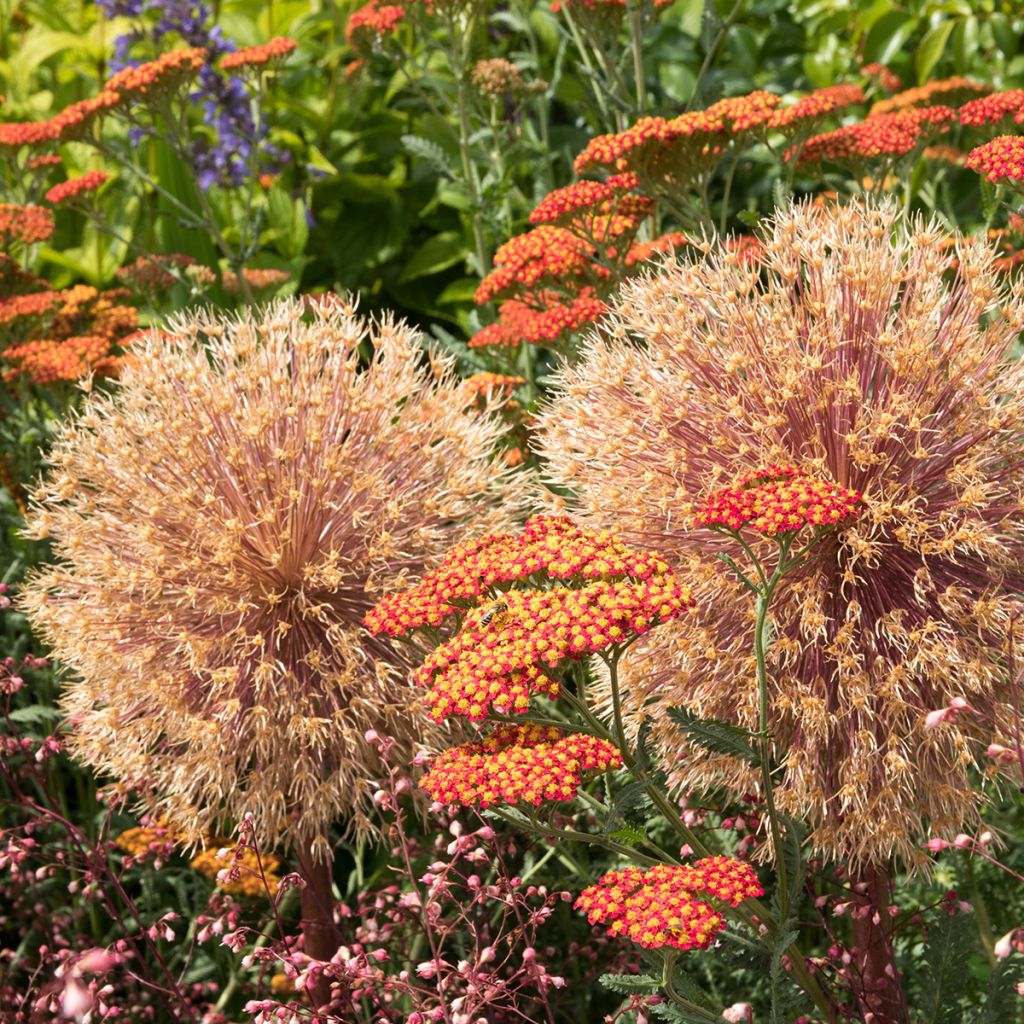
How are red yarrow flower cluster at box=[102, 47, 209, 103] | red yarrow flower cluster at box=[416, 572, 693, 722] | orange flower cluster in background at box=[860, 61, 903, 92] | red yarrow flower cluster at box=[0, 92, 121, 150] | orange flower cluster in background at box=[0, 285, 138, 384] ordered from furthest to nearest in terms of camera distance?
orange flower cluster in background at box=[860, 61, 903, 92], red yarrow flower cluster at box=[0, 92, 121, 150], red yarrow flower cluster at box=[102, 47, 209, 103], orange flower cluster in background at box=[0, 285, 138, 384], red yarrow flower cluster at box=[416, 572, 693, 722]

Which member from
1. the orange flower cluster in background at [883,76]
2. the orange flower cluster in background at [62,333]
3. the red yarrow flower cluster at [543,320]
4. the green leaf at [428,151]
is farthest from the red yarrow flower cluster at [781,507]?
the orange flower cluster in background at [883,76]

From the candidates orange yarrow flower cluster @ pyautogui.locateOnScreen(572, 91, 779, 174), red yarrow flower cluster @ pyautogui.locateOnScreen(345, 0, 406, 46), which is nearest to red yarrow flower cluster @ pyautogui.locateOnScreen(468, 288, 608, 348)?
orange yarrow flower cluster @ pyautogui.locateOnScreen(572, 91, 779, 174)

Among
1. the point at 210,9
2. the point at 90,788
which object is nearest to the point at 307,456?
the point at 90,788

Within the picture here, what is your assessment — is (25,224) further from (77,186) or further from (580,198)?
(580,198)

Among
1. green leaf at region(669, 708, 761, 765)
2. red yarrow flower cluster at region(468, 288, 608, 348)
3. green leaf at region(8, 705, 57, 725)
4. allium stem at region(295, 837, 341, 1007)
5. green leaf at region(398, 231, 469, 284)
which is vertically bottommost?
allium stem at region(295, 837, 341, 1007)

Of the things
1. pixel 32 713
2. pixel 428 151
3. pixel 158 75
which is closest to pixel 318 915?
pixel 32 713

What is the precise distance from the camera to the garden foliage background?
226 cm

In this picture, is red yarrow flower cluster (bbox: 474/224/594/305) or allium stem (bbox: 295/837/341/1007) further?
red yarrow flower cluster (bbox: 474/224/594/305)

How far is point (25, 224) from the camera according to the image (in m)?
3.76

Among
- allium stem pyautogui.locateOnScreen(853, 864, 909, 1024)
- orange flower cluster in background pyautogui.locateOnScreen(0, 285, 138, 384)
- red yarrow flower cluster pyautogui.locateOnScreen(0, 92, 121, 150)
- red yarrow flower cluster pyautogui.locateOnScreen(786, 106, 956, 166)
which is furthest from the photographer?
red yarrow flower cluster pyautogui.locateOnScreen(0, 92, 121, 150)

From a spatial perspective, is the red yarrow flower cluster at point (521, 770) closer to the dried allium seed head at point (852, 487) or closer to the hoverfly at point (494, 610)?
the hoverfly at point (494, 610)

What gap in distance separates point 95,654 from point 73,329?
1775 mm

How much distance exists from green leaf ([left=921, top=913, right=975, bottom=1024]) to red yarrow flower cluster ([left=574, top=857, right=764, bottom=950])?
545 millimetres

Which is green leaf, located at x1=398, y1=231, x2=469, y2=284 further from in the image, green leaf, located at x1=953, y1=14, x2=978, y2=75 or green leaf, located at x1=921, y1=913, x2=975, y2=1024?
green leaf, located at x1=921, y1=913, x2=975, y2=1024
